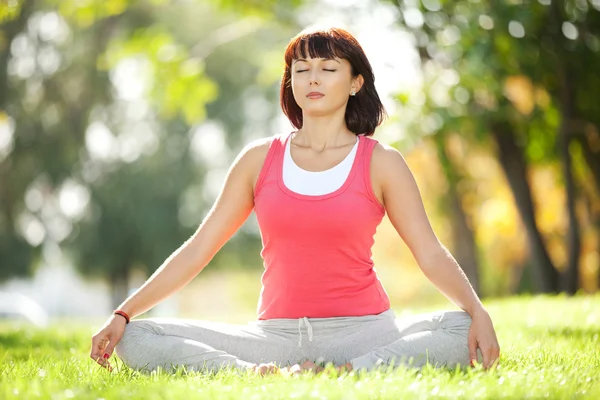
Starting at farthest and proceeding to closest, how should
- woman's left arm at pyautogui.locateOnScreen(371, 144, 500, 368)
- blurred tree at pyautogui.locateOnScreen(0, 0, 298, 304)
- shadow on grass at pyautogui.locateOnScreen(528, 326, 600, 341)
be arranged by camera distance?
1. blurred tree at pyautogui.locateOnScreen(0, 0, 298, 304)
2. shadow on grass at pyautogui.locateOnScreen(528, 326, 600, 341)
3. woman's left arm at pyautogui.locateOnScreen(371, 144, 500, 368)

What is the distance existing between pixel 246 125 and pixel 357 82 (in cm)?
1966

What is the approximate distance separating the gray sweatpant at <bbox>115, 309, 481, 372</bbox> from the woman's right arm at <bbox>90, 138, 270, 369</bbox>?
7 centimetres

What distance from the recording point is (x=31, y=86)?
19766 millimetres

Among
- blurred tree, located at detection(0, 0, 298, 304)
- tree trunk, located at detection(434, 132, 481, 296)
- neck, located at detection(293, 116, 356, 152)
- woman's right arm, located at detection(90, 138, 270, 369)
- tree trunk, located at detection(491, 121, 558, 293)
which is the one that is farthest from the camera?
blurred tree, located at detection(0, 0, 298, 304)

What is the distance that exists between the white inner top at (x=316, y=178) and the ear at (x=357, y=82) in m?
0.32

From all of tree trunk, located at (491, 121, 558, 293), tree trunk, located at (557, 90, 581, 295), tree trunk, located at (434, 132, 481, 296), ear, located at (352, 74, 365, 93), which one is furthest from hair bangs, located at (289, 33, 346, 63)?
tree trunk, located at (434, 132, 481, 296)

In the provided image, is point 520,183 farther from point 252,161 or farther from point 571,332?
point 252,161

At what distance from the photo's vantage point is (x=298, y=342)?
3646 mm

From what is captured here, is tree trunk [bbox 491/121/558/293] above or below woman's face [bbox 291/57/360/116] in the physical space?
below

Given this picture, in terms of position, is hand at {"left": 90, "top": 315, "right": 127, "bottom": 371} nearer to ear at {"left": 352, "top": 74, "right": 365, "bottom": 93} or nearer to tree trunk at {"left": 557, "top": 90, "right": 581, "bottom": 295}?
ear at {"left": 352, "top": 74, "right": 365, "bottom": 93}

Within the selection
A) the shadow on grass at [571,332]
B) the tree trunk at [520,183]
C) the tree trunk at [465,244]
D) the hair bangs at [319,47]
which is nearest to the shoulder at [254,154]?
the hair bangs at [319,47]

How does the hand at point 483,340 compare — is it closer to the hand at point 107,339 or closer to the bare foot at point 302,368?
the bare foot at point 302,368

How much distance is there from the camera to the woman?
3508 millimetres

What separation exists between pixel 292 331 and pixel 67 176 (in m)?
18.8
